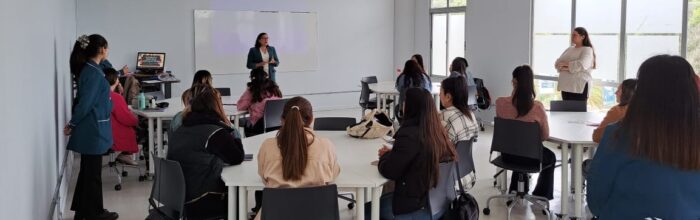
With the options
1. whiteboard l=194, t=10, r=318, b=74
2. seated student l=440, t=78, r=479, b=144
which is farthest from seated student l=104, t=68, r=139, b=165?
whiteboard l=194, t=10, r=318, b=74

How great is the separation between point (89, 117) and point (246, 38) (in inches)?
253

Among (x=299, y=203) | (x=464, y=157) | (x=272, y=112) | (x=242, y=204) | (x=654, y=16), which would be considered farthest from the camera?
(x=654, y=16)

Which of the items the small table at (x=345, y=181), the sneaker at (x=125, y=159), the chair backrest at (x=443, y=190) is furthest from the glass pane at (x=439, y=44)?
the chair backrest at (x=443, y=190)

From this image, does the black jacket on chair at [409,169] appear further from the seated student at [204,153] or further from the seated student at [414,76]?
the seated student at [414,76]

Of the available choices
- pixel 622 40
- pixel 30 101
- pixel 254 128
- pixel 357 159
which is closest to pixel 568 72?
pixel 622 40

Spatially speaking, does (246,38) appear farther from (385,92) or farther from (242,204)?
(242,204)

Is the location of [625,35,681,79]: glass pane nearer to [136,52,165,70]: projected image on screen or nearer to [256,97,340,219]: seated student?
[256,97,340,219]: seated student

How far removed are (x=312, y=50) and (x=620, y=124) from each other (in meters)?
9.63

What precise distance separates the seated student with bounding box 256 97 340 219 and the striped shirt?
4.52ft

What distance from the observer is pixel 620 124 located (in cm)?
228

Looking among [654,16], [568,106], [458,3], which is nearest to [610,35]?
[654,16]

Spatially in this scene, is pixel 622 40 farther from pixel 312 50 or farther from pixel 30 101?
pixel 30 101

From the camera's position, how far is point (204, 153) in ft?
12.1

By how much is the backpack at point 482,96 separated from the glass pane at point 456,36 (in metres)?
1.36
